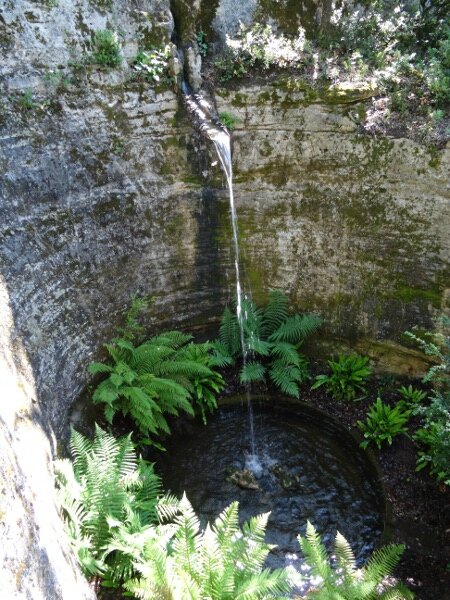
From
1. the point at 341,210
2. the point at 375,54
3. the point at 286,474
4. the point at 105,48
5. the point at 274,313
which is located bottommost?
the point at 286,474

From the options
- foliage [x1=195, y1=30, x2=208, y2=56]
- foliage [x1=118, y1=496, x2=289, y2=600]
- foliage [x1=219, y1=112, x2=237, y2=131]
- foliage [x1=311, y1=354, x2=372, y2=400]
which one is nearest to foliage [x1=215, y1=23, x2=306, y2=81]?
foliage [x1=195, y1=30, x2=208, y2=56]

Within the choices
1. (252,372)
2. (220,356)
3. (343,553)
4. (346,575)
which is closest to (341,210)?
(252,372)

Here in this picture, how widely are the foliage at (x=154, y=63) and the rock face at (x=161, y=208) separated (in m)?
0.14

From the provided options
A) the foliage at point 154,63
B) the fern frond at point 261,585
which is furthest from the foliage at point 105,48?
the fern frond at point 261,585

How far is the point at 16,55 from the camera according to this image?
19.6 ft

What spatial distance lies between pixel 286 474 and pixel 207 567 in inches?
107

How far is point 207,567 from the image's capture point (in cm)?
438

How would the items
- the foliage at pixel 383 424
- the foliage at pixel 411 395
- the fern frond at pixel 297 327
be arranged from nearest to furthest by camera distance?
the foliage at pixel 383 424, the foliage at pixel 411 395, the fern frond at pixel 297 327

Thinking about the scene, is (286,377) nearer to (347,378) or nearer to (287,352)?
(287,352)

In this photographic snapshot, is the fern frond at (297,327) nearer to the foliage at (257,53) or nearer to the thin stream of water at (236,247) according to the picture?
the thin stream of water at (236,247)

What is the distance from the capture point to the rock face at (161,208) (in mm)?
6035

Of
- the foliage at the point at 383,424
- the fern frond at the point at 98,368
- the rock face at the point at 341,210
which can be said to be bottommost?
the foliage at the point at 383,424

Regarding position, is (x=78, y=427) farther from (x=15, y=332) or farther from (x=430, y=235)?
(x=430, y=235)

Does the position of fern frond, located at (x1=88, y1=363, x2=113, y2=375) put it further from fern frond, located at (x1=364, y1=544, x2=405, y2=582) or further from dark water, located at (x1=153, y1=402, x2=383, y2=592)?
fern frond, located at (x1=364, y1=544, x2=405, y2=582)
